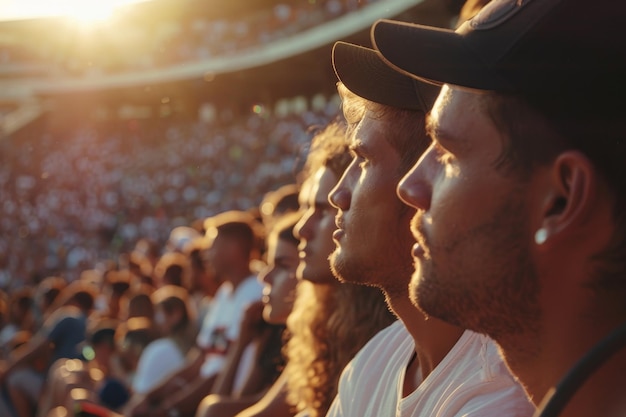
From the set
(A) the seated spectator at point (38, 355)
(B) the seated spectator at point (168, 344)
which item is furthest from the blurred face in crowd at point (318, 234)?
(A) the seated spectator at point (38, 355)

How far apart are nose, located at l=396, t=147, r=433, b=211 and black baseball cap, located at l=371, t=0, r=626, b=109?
0.48 feet

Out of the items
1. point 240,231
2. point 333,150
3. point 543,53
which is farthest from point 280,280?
point 543,53

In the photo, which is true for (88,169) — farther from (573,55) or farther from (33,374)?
(573,55)

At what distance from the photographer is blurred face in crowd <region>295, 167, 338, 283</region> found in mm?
2844

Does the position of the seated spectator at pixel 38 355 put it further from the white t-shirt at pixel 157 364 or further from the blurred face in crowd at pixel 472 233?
the blurred face in crowd at pixel 472 233

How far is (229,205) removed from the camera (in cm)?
1828

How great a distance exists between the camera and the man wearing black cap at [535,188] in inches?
43.6

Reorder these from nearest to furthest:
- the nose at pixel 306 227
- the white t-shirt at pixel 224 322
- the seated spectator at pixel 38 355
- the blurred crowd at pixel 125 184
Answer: the nose at pixel 306 227 < the white t-shirt at pixel 224 322 < the seated spectator at pixel 38 355 < the blurred crowd at pixel 125 184

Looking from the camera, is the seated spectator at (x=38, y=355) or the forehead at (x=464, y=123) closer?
the forehead at (x=464, y=123)

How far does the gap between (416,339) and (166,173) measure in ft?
78.7

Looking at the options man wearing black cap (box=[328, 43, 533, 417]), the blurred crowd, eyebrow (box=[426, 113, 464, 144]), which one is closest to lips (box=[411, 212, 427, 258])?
eyebrow (box=[426, 113, 464, 144])

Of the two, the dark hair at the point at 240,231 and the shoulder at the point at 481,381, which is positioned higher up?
the dark hair at the point at 240,231

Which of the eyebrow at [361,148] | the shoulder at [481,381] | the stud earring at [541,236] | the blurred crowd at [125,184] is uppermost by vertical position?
the blurred crowd at [125,184]

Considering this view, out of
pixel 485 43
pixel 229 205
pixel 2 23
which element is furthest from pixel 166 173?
pixel 485 43
